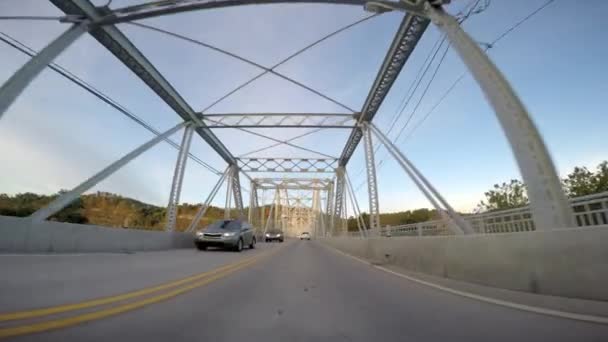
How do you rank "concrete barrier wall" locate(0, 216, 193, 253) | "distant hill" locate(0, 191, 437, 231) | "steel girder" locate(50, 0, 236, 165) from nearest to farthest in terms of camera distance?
"concrete barrier wall" locate(0, 216, 193, 253) < "steel girder" locate(50, 0, 236, 165) < "distant hill" locate(0, 191, 437, 231)

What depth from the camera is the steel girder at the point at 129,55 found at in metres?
9.47

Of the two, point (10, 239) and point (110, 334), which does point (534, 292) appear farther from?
point (10, 239)

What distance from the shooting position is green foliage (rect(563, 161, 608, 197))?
138ft

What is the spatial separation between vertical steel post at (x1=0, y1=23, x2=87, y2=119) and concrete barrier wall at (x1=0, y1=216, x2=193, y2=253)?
306 cm

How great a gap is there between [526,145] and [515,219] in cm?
371

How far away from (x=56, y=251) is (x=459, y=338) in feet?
31.8

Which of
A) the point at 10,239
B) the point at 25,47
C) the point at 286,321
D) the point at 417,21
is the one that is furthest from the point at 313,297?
the point at 25,47

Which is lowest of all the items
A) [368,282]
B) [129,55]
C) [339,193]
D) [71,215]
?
[368,282]

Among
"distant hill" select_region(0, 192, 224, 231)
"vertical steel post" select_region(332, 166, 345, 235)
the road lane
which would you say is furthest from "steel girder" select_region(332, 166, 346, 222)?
"distant hill" select_region(0, 192, 224, 231)

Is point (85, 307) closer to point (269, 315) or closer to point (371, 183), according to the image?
point (269, 315)

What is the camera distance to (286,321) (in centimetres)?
256

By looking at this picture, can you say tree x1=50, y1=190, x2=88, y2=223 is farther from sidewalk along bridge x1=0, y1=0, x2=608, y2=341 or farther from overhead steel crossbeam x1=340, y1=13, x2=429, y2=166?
overhead steel crossbeam x1=340, y1=13, x2=429, y2=166

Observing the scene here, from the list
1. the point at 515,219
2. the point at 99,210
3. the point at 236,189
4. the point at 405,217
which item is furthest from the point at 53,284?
the point at 405,217

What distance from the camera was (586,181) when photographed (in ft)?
147
